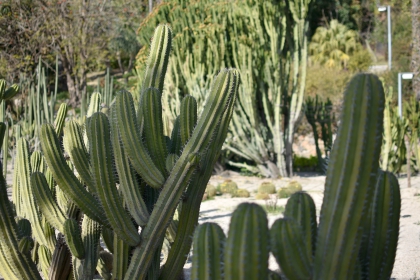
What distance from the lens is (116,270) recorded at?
327cm

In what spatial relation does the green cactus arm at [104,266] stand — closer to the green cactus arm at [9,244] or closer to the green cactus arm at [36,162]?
the green cactus arm at [9,244]

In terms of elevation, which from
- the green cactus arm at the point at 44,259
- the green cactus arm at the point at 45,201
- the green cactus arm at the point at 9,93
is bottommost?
the green cactus arm at the point at 44,259

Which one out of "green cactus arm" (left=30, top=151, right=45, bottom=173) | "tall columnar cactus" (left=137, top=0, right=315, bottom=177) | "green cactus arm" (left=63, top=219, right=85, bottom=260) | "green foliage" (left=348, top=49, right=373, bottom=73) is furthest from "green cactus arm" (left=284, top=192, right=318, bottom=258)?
"green foliage" (left=348, top=49, right=373, bottom=73)

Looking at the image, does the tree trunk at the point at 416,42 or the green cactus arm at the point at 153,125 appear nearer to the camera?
the green cactus arm at the point at 153,125

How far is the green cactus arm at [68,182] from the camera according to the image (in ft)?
10.4

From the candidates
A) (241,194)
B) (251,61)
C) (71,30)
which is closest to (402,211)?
(241,194)

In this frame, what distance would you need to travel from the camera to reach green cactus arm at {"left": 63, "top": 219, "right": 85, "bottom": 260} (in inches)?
127

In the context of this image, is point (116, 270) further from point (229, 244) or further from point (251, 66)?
point (251, 66)

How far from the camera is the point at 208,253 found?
1.98 m

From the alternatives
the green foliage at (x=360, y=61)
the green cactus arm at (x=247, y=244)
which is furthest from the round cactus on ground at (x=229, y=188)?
the green foliage at (x=360, y=61)

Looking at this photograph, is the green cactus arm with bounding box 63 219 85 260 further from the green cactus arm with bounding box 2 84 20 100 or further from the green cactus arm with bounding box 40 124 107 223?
the green cactus arm with bounding box 2 84 20 100

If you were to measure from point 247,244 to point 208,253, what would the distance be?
0.82 feet

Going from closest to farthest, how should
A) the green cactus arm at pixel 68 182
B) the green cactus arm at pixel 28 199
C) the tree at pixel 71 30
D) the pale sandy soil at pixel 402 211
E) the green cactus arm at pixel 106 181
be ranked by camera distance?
the green cactus arm at pixel 106 181
the green cactus arm at pixel 68 182
the green cactus arm at pixel 28 199
the pale sandy soil at pixel 402 211
the tree at pixel 71 30

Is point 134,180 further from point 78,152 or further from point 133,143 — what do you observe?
point 78,152
